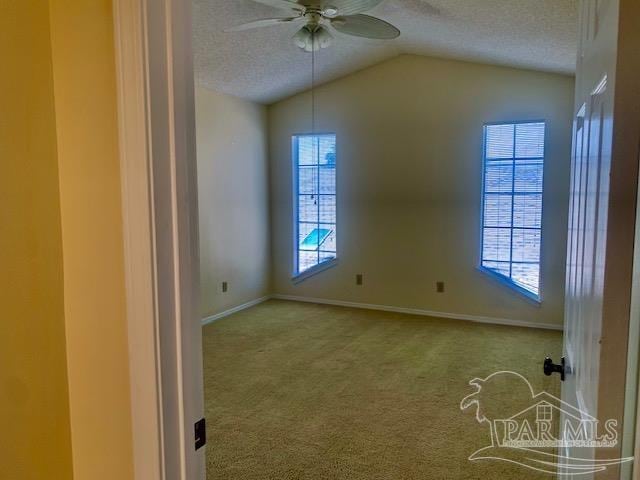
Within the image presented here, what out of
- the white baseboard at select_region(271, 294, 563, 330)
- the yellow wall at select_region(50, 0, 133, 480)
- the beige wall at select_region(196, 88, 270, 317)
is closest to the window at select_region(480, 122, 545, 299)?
the white baseboard at select_region(271, 294, 563, 330)

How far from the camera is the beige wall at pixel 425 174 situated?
15.6ft

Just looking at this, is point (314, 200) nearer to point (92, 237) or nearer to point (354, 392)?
point (354, 392)

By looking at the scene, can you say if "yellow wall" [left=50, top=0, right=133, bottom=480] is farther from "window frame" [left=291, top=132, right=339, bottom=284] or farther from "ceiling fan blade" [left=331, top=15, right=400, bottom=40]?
"window frame" [left=291, top=132, right=339, bottom=284]

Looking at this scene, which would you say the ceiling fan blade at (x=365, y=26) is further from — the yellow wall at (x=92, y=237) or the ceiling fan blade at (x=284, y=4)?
the yellow wall at (x=92, y=237)

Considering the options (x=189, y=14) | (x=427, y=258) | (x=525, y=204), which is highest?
(x=189, y=14)

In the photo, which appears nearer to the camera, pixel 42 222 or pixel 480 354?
pixel 42 222

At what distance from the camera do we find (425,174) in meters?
5.31

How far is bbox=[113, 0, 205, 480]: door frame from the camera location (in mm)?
812

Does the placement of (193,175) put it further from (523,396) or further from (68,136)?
(523,396)

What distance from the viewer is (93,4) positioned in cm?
85

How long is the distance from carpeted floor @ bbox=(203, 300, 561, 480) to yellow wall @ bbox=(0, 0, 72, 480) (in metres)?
1.64

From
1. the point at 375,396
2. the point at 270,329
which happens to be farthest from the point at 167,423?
the point at 270,329

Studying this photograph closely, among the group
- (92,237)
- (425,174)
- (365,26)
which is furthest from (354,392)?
(425,174)

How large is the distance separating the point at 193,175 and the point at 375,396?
273cm
